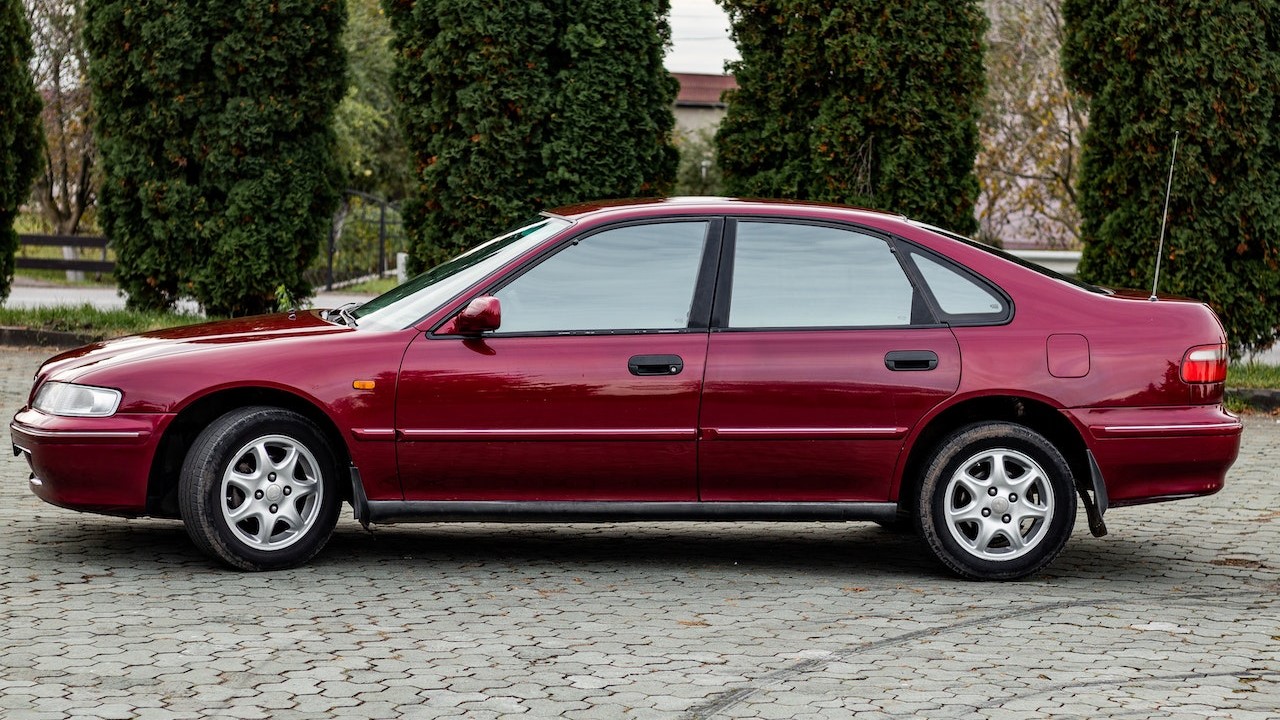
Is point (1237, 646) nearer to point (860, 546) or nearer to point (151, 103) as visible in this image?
point (860, 546)

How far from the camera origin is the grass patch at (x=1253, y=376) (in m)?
13.8

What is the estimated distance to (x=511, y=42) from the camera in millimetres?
14680

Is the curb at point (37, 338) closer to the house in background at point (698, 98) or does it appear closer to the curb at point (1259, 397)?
the curb at point (1259, 397)

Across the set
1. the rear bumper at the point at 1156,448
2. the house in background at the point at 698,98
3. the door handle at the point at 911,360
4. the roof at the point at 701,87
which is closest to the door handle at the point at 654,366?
the door handle at the point at 911,360

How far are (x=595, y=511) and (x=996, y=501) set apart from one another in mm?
1723

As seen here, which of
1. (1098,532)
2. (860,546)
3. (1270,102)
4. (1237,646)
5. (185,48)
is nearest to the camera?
(1237,646)

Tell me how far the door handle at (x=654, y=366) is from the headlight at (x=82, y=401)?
2151 mm

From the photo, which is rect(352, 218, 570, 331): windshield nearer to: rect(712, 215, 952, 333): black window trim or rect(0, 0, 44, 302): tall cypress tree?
rect(712, 215, 952, 333): black window trim

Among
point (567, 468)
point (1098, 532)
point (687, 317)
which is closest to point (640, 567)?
point (567, 468)

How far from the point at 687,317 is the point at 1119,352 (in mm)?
1861

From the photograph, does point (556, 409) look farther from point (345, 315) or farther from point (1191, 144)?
point (1191, 144)

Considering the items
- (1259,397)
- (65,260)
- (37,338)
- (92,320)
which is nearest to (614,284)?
(1259,397)

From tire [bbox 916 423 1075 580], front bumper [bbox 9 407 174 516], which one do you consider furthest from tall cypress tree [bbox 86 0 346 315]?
tire [bbox 916 423 1075 580]

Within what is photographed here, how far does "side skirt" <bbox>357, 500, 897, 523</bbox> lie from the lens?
673 centimetres
